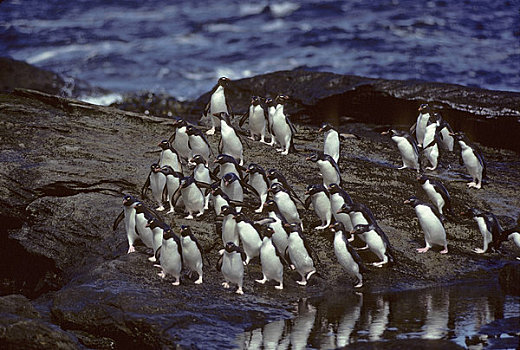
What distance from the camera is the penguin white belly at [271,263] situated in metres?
11.7

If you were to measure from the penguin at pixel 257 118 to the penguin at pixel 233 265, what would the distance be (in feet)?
15.9

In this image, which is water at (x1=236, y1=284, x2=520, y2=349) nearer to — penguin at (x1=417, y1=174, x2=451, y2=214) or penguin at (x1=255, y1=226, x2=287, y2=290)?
penguin at (x1=255, y1=226, x2=287, y2=290)

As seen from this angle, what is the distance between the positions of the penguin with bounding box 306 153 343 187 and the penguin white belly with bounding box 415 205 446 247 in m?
1.73

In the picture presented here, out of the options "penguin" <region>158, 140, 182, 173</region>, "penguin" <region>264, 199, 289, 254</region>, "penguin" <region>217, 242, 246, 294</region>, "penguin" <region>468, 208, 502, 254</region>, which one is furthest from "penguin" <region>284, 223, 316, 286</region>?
"penguin" <region>158, 140, 182, 173</region>

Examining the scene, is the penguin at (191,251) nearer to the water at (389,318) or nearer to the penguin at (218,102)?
the water at (389,318)

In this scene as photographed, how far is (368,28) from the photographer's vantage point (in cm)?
3997

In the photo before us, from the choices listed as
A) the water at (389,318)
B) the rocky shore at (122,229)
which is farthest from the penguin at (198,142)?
the water at (389,318)

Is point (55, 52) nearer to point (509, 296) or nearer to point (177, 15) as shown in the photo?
point (177, 15)

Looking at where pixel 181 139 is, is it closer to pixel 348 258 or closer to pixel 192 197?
pixel 192 197

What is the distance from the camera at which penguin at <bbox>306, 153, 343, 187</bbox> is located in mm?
14110

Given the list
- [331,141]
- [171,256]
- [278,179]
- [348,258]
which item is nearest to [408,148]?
[331,141]

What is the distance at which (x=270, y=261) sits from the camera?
38.3ft

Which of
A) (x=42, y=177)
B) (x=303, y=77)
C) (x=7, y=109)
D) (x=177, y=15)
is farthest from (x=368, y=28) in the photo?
(x=42, y=177)

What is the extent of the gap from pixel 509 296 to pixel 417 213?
211 cm
